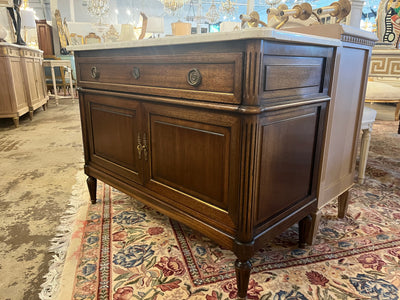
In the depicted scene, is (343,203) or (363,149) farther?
(363,149)

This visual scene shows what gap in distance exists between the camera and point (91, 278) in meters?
1.11

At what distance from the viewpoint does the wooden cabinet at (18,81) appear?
336cm

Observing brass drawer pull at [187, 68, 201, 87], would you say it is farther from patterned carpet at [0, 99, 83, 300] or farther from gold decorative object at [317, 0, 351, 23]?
patterned carpet at [0, 99, 83, 300]

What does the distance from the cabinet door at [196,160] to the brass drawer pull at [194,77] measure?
0.09 meters

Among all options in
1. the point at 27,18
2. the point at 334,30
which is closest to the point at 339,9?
the point at 334,30

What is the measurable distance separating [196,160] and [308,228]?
2.01ft

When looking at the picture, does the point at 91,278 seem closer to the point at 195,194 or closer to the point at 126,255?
the point at 126,255

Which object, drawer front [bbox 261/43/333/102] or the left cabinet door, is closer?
drawer front [bbox 261/43/333/102]

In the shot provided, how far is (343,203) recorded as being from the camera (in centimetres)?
154

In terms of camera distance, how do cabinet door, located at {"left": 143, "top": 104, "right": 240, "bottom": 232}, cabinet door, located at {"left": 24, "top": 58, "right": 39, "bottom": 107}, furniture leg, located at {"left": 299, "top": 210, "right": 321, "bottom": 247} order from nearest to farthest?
cabinet door, located at {"left": 143, "top": 104, "right": 240, "bottom": 232}
furniture leg, located at {"left": 299, "top": 210, "right": 321, "bottom": 247}
cabinet door, located at {"left": 24, "top": 58, "right": 39, "bottom": 107}

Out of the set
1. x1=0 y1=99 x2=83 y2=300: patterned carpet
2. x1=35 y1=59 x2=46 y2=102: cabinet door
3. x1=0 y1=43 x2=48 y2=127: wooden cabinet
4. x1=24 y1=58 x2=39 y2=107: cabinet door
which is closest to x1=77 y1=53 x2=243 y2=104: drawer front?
x1=0 y1=99 x2=83 y2=300: patterned carpet

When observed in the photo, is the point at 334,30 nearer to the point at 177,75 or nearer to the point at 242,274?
the point at 177,75

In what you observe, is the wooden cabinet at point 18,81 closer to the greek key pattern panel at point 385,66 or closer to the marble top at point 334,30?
the marble top at point 334,30

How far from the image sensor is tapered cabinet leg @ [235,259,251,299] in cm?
96
